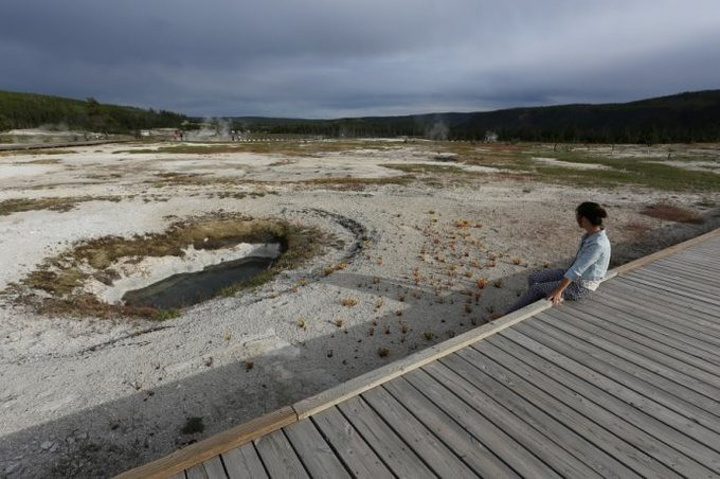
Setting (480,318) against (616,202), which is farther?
(616,202)

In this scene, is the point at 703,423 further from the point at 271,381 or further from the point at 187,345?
the point at 187,345

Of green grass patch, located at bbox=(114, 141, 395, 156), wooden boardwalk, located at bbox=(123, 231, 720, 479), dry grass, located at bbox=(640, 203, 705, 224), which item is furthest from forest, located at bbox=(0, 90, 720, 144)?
wooden boardwalk, located at bbox=(123, 231, 720, 479)

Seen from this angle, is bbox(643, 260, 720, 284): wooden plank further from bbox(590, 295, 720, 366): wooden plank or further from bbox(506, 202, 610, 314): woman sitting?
bbox(506, 202, 610, 314): woman sitting

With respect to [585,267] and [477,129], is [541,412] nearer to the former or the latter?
[585,267]

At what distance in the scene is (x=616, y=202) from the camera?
76.9 ft

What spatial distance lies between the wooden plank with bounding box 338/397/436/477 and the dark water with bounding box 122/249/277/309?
29.5 feet

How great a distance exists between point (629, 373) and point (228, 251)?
1524 cm

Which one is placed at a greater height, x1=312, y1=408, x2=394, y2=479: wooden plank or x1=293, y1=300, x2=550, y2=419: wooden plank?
x1=293, y1=300, x2=550, y2=419: wooden plank

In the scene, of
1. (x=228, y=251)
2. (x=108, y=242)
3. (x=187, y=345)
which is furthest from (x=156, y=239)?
(x=187, y=345)

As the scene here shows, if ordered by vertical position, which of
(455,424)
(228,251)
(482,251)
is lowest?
(228,251)

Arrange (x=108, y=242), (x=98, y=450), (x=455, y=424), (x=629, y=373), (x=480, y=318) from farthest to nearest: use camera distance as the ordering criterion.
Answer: (x=108, y=242) → (x=480, y=318) → (x=98, y=450) → (x=629, y=373) → (x=455, y=424)

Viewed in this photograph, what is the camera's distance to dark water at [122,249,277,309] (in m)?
13.2

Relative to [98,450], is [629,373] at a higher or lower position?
higher

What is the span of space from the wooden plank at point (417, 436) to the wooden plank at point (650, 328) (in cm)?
421
